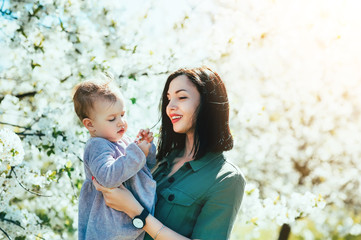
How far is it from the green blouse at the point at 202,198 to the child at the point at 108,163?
92 millimetres

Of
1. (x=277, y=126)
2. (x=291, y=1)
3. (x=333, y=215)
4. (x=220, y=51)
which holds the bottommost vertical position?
(x=333, y=215)

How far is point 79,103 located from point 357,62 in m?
7.23

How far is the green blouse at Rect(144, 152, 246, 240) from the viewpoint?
1.92m

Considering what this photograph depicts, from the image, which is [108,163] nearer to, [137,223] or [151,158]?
[137,223]

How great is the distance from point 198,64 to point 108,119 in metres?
0.66

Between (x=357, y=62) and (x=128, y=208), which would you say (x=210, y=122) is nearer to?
(x=128, y=208)

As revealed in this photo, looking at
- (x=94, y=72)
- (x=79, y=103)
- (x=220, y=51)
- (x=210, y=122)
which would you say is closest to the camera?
(x=79, y=103)

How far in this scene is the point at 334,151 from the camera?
9.00 metres

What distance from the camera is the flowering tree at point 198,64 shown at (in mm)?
3818

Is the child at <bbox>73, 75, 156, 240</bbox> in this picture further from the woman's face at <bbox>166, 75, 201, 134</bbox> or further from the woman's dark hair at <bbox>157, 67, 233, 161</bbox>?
the woman's dark hair at <bbox>157, 67, 233, 161</bbox>

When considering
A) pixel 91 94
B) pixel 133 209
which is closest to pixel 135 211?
pixel 133 209

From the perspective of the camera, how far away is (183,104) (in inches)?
85.4

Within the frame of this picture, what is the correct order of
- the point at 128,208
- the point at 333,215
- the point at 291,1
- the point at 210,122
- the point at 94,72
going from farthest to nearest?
the point at 333,215, the point at 291,1, the point at 94,72, the point at 210,122, the point at 128,208

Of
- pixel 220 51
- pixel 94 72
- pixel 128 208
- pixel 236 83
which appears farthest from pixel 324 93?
pixel 128 208
